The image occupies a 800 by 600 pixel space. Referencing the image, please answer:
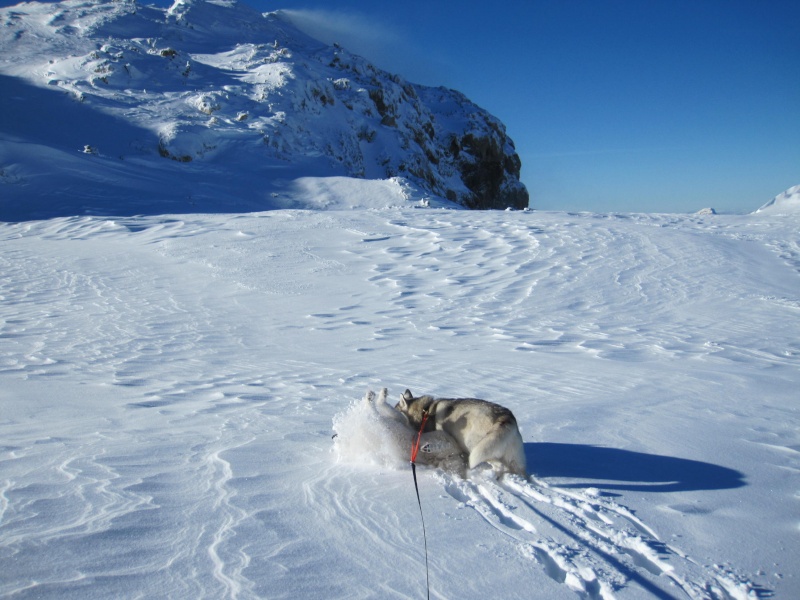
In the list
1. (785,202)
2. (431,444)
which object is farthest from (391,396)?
(785,202)

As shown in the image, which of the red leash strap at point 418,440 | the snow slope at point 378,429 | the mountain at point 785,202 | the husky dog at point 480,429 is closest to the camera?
the snow slope at point 378,429

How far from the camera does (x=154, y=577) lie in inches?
81.0

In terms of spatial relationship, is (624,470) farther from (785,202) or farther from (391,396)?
(785,202)

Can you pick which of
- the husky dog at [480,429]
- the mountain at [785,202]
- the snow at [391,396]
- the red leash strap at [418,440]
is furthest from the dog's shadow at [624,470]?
the mountain at [785,202]

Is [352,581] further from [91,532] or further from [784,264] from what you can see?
[784,264]

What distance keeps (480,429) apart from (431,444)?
0.96 ft

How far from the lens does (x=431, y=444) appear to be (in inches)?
122

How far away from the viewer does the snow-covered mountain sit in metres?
21.8

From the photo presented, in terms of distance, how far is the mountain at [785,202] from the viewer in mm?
19422

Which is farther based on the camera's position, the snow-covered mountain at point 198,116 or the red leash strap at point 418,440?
the snow-covered mountain at point 198,116

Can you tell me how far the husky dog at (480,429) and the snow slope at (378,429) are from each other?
0.38 ft

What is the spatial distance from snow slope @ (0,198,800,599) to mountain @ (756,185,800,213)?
9844 millimetres

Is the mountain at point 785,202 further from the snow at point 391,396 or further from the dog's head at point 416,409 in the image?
the dog's head at point 416,409

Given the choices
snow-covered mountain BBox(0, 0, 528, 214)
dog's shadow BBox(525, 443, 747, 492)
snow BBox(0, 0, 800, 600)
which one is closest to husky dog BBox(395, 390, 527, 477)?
snow BBox(0, 0, 800, 600)
